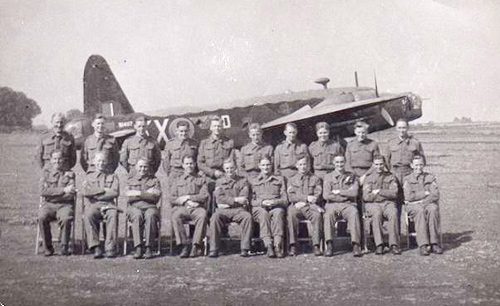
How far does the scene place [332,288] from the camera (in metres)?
4.16

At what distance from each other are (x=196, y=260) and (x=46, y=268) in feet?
5.11

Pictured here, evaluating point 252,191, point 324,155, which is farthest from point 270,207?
point 324,155

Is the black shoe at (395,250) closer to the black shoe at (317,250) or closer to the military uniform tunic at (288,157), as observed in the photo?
the black shoe at (317,250)

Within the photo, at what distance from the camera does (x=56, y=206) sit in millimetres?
5352

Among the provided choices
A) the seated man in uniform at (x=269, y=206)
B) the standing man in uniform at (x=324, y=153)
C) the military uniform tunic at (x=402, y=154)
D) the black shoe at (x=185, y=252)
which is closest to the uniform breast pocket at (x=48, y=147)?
the black shoe at (x=185, y=252)

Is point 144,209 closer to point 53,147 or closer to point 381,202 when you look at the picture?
point 53,147

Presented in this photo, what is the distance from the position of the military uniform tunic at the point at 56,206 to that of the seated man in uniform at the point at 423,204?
3924 millimetres

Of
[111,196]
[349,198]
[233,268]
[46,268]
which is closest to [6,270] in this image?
[46,268]

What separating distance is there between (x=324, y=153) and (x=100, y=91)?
5.53 m

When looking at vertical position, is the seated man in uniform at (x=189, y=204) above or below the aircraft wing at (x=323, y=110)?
below

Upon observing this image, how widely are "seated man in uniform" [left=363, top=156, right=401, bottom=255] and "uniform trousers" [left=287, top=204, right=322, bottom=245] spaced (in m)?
0.61

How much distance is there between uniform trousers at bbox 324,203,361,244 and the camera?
17.0 ft

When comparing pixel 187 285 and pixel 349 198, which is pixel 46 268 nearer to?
pixel 187 285

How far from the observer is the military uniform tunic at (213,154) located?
19.6 feet
